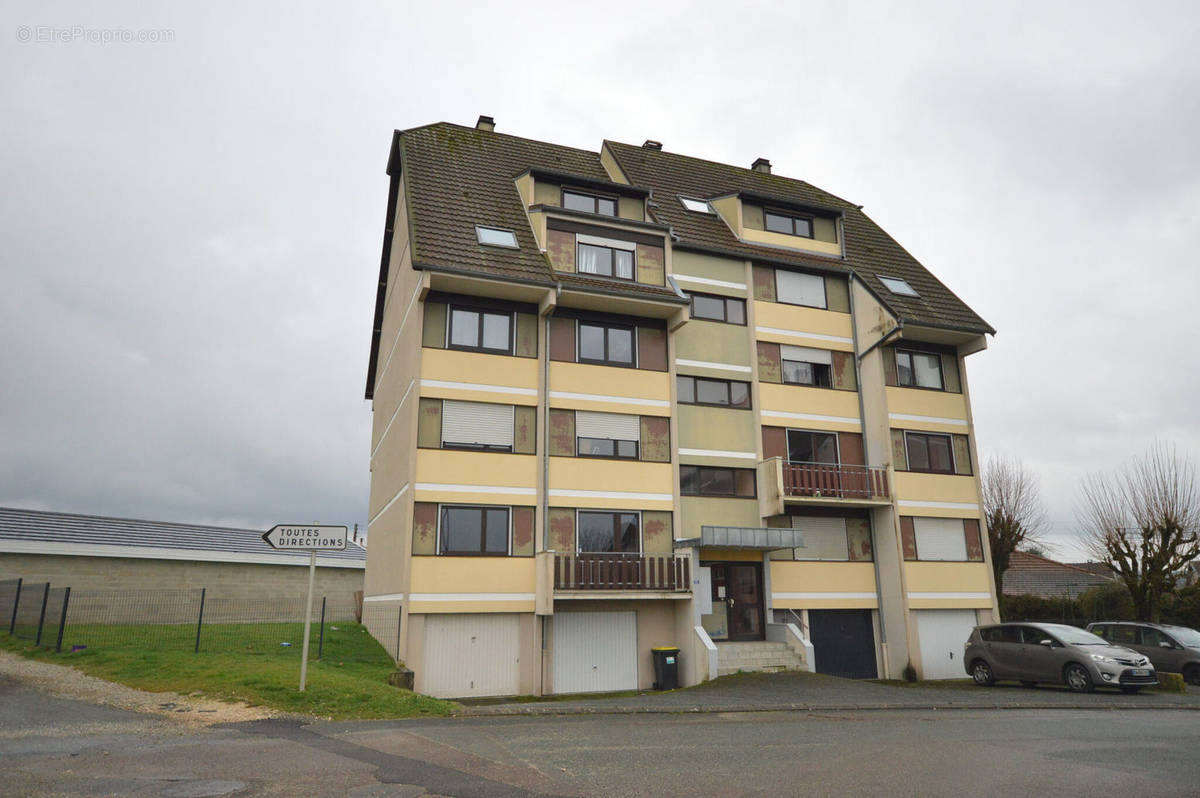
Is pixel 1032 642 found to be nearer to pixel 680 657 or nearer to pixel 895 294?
pixel 680 657

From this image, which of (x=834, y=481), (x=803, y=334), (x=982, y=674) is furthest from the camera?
(x=803, y=334)

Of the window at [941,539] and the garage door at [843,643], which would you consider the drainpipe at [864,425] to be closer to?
→ the garage door at [843,643]

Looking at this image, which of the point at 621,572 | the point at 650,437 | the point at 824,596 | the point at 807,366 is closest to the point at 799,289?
the point at 807,366

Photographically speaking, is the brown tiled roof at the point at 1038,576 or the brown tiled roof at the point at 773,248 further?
the brown tiled roof at the point at 1038,576

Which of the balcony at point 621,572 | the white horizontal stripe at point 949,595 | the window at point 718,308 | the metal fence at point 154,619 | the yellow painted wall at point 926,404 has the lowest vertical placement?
the metal fence at point 154,619

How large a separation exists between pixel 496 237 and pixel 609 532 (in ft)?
27.5

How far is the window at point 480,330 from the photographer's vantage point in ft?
68.4

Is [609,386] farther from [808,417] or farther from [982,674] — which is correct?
[982,674]

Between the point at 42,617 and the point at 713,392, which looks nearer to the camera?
the point at 42,617

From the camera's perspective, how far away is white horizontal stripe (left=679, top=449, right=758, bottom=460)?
2275 cm

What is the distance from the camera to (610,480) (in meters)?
21.2

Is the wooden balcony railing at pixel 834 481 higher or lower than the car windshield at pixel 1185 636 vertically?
higher

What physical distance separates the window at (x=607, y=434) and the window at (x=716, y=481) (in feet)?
5.88

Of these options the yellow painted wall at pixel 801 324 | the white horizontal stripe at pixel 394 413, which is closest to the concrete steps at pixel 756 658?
the yellow painted wall at pixel 801 324
